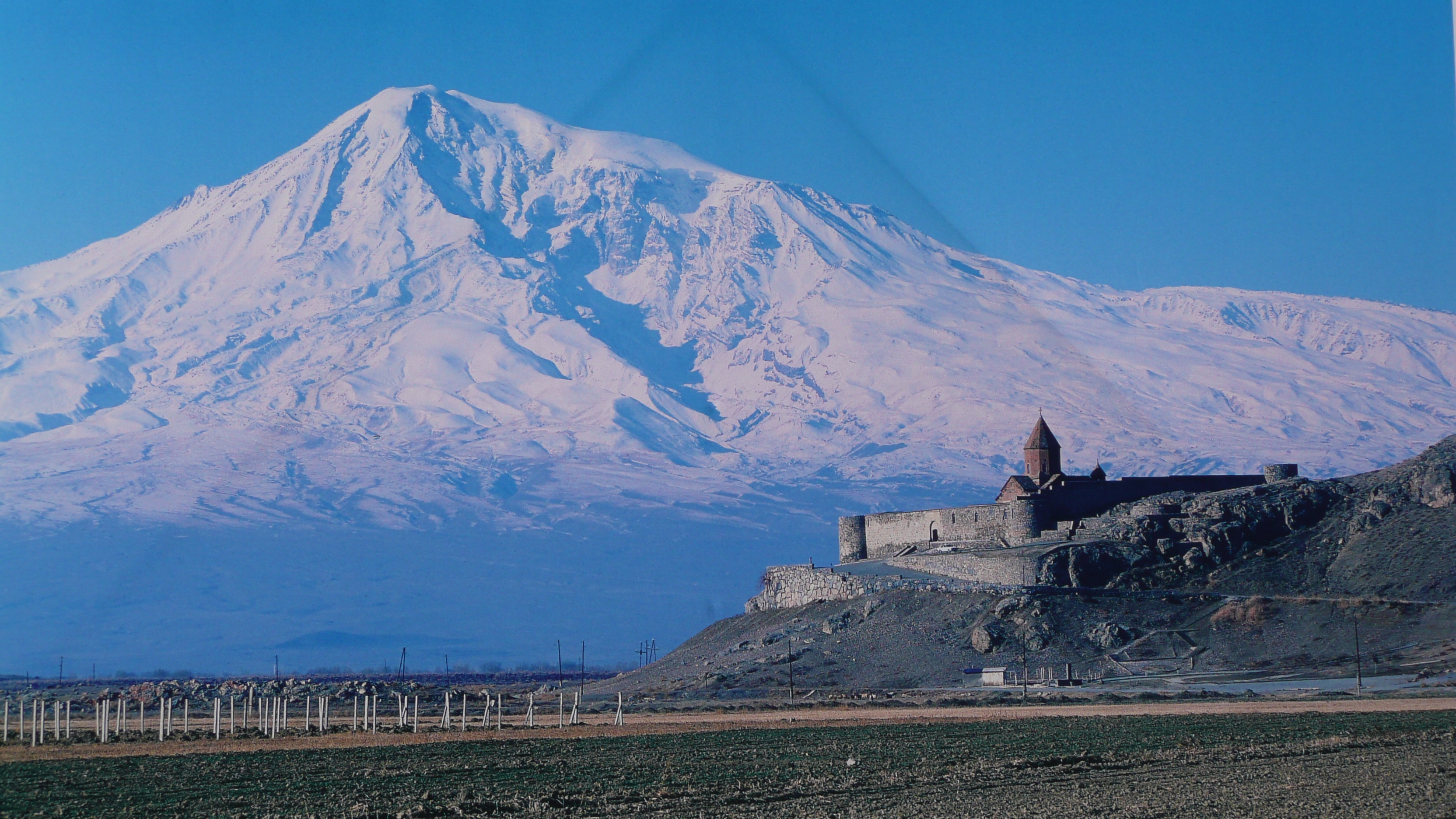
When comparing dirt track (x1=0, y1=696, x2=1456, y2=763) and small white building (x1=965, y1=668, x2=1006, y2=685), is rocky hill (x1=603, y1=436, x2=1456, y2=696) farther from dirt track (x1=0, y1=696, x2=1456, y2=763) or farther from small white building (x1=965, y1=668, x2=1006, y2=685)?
dirt track (x1=0, y1=696, x2=1456, y2=763)

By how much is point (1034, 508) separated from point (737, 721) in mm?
27885

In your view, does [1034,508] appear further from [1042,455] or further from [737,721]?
[737,721]

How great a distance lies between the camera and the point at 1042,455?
7581cm

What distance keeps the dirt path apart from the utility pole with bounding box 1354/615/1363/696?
3291 millimetres

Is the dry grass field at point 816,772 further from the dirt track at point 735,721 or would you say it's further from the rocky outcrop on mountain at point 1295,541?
the rocky outcrop on mountain at point 1295,541

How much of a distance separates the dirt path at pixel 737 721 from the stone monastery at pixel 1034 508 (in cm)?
2063

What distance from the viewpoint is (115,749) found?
34531mm

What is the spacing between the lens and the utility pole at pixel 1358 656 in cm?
4915

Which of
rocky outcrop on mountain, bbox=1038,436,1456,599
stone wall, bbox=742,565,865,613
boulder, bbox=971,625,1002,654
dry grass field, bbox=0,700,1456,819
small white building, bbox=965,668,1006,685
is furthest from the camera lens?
stone wall, bbox=742,565,865,613

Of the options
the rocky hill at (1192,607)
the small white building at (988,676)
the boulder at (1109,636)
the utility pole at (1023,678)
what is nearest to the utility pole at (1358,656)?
the rocky hill at (1192,607)

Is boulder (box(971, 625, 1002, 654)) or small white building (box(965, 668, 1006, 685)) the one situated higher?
Answer: boulder (box(971, 625, 1002, 654))

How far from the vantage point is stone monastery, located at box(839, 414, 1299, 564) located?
222 ft

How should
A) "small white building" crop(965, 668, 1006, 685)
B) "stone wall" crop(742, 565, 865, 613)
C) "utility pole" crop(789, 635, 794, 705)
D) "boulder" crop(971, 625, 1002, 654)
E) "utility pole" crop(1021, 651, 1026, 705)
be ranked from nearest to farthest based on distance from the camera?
"utility pole" crop(1021, 651, 1026, 705) → "utility pole" crop(789, 635, 794, 705) → "small white building" crop(965, 668, 1006, 685) → "boulder" crop(971, 625, 1002, 654) → "stone wall" crop(742, 565, 865, 613)

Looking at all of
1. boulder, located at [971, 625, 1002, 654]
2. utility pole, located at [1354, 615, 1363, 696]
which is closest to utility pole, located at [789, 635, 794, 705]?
boulder, located at [971, 625, 1002, 654]
